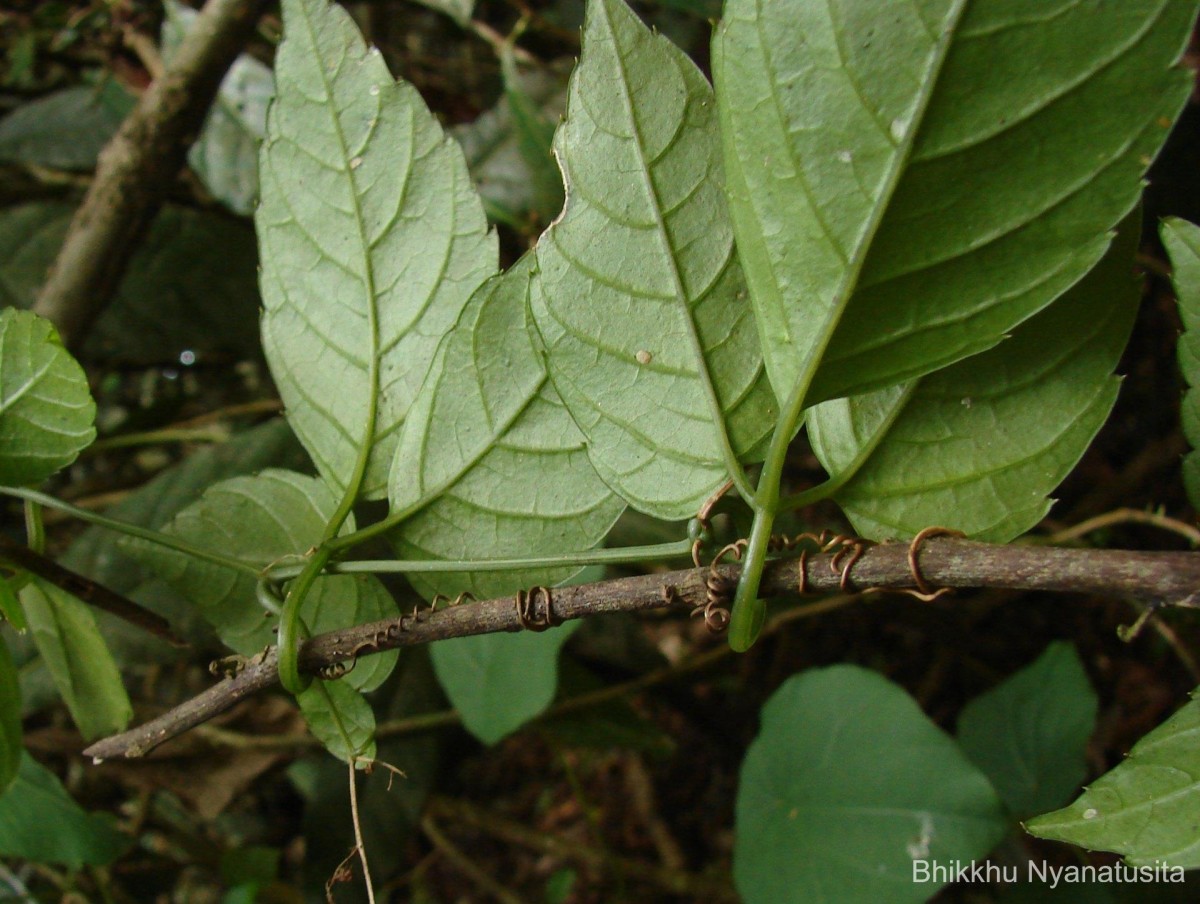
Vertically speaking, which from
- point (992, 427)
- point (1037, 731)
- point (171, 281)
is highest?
point (992, 427)

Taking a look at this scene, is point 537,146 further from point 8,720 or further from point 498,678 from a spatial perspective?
point 8,720

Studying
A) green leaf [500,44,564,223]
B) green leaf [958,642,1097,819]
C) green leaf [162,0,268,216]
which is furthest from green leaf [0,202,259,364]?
green leaf [958,642,1097,819]

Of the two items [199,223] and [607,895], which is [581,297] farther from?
[607,895]

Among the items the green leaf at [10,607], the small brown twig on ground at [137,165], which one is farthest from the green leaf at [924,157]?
the small brown twig on ground at [137,165]

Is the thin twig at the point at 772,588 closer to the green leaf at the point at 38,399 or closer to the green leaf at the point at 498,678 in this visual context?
the green leaf at the point at 38,399

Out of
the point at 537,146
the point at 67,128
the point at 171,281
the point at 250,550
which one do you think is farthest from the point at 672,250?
the point at 67,128

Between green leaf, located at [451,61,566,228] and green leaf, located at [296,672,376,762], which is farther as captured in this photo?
green leaf, located at [451,61,566,228]

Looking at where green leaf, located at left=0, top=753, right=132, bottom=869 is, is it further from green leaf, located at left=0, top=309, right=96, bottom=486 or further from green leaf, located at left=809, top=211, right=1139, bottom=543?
green leaf, located at left=809, top=211, right=1139, bottom=543

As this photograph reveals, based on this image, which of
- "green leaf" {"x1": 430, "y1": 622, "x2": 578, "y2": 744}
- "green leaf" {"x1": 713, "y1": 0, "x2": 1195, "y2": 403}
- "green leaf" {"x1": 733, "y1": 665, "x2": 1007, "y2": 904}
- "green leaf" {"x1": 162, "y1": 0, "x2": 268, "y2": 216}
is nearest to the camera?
"green leaf" {"x1": 713, "y1": 0, "x2": 1195, "y2": 403}
